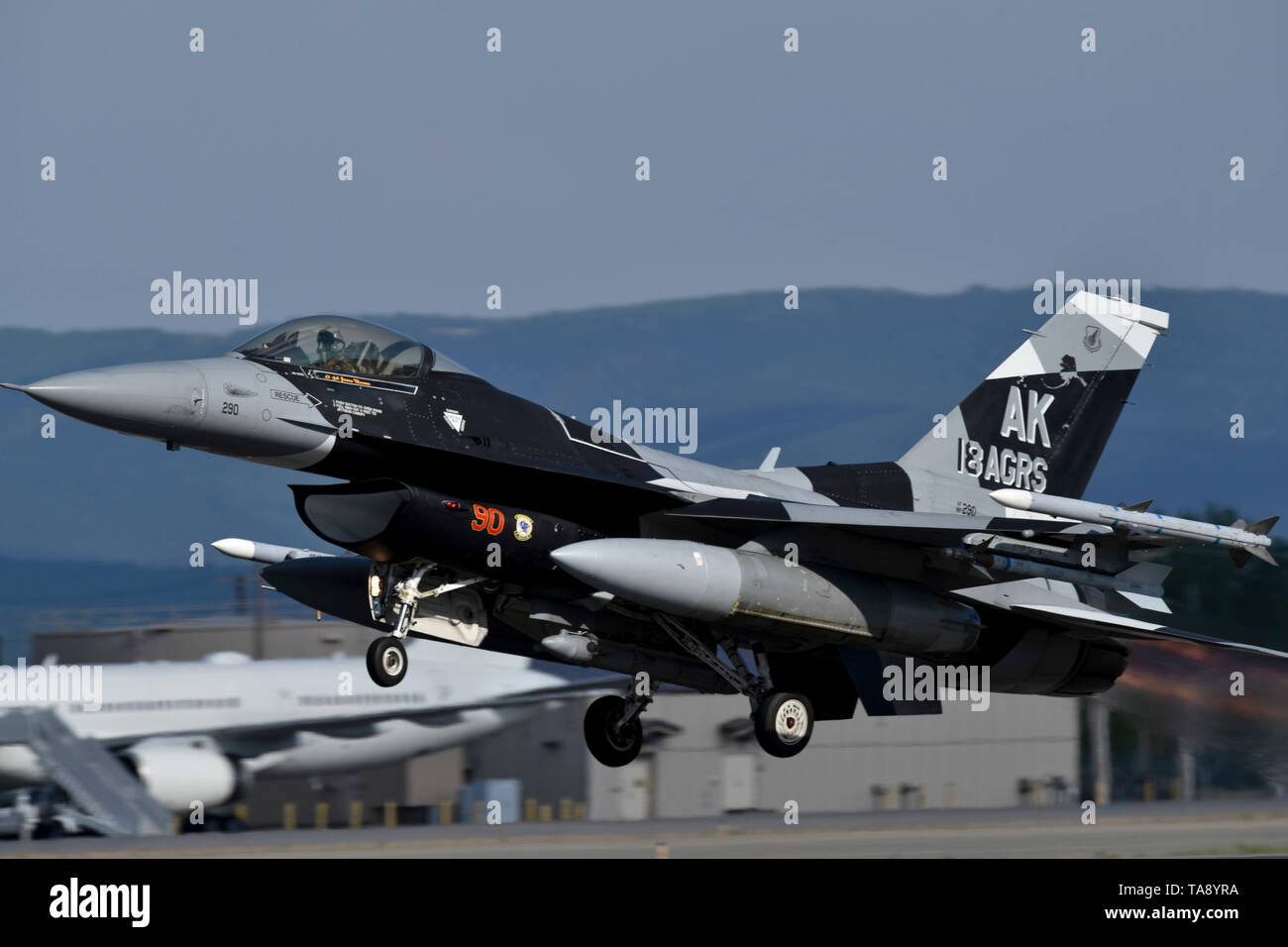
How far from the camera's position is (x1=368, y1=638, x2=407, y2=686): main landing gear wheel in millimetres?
13913

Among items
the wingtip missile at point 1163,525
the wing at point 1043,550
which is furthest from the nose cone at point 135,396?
the wingtip missile at point 1163,525

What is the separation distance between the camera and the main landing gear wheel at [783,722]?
52.3 feet

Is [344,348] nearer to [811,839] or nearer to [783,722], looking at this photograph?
[783,722]

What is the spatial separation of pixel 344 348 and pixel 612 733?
5.57 m

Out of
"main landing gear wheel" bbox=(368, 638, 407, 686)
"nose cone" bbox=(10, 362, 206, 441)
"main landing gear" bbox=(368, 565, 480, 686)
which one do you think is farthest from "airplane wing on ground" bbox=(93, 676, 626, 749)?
"nose cone" bbox=(10, 362, 206, 441)

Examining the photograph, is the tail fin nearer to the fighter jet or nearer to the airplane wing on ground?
the fighter jet

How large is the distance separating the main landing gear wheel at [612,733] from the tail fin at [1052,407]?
4616 mm

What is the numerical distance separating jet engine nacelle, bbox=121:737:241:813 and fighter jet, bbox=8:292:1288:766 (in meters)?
13.1

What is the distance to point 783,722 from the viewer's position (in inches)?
630

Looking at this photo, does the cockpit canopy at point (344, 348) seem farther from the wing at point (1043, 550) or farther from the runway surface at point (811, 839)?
the runway surface at point (811, 839)

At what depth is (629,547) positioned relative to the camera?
13.9m
